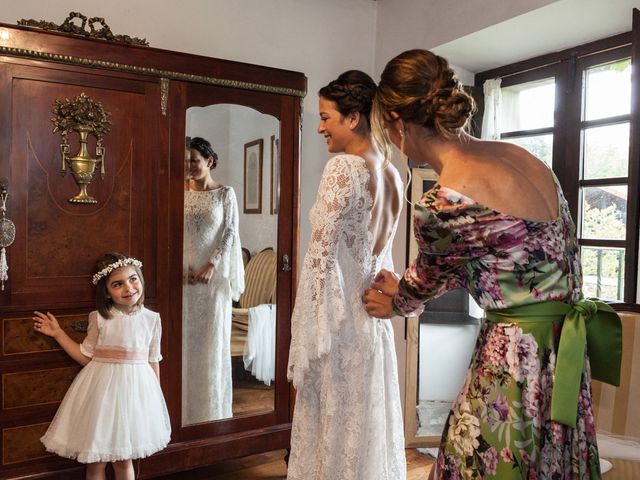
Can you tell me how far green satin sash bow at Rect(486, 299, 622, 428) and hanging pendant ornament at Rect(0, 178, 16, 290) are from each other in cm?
160

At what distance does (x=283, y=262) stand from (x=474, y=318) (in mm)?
1249

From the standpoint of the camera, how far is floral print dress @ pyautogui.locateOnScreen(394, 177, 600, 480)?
3.14 ft

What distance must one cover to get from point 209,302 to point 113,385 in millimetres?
509

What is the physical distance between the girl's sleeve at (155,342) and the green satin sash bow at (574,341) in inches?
57.8

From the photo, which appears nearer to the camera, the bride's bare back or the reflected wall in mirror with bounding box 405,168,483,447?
the bride's bare back

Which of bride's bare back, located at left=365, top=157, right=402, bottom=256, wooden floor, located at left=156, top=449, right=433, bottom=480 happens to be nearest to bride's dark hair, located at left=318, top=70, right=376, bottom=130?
bride's bare back, located at left=365, top=157, right=402, bottom=256

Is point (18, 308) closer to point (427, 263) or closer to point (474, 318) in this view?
point (427, 263)

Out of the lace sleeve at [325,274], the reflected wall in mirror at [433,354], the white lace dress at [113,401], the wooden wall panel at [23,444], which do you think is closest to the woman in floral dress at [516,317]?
the lace sleeve at [325,274]

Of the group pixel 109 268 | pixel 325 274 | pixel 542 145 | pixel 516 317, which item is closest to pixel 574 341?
pixel 516 317

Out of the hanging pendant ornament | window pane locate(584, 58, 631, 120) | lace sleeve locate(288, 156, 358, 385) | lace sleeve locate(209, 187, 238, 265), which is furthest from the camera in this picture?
window pane locate(584, 58, 631, 120)

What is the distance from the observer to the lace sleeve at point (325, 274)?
5.62ft

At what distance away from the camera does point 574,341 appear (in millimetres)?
966

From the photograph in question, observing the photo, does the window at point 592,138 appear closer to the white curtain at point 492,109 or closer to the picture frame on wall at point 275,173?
the white curtain at point 492,109

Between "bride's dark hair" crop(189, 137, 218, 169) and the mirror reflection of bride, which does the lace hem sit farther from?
"bride's dark hair" crop(189, 137, 218, 169)
